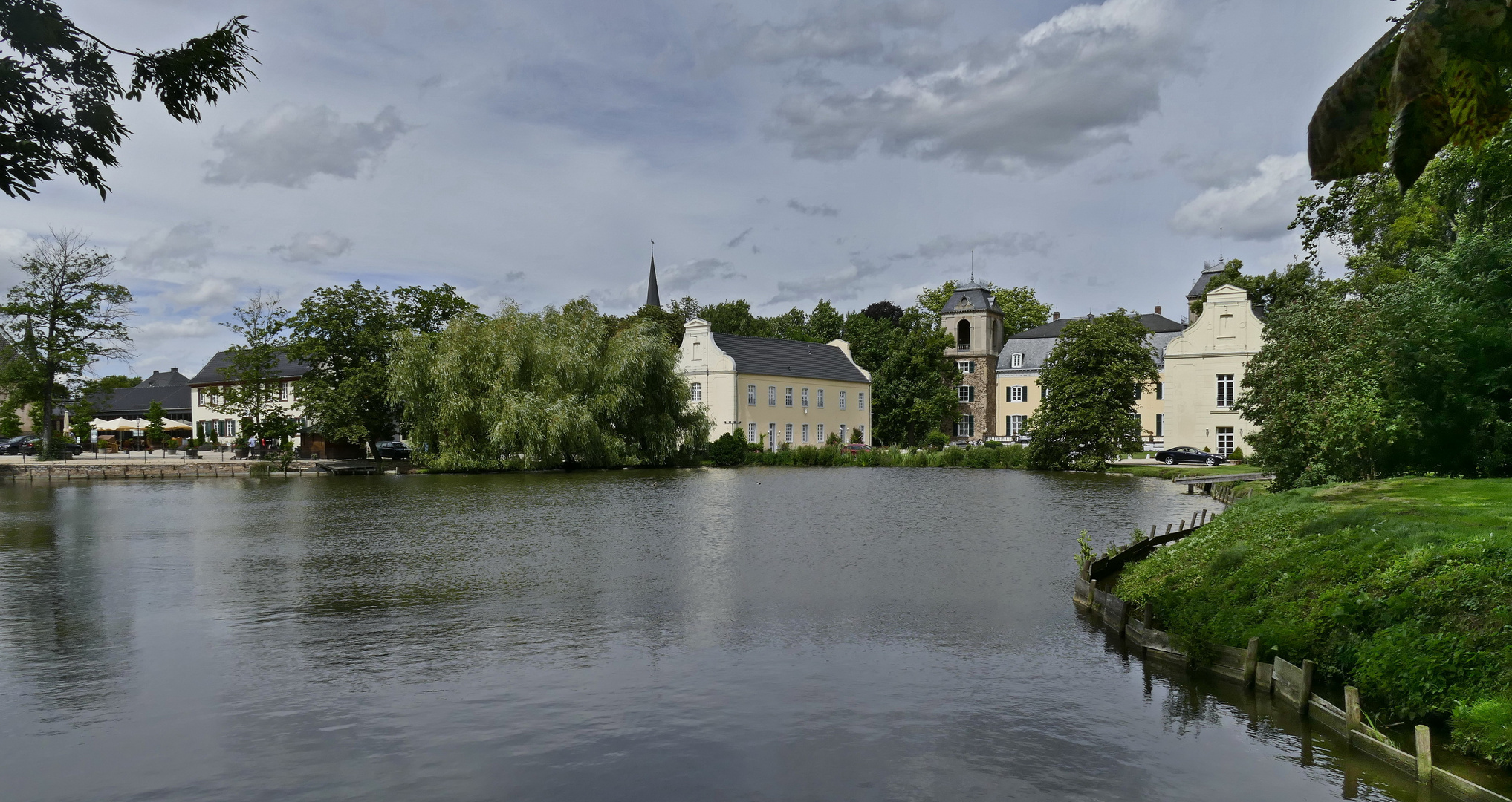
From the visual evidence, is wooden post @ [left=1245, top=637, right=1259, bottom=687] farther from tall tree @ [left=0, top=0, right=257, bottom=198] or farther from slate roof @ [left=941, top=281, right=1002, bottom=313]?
slate roof @ [left=941, top=281, right=1002, bottom=313]

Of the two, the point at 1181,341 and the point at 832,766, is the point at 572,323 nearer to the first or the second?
the point at 1181,341

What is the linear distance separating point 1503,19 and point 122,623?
1743 cm

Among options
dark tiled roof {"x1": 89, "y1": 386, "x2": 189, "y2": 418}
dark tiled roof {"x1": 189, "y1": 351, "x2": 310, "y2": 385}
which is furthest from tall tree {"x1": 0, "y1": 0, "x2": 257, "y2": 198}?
dark tiled roof {"x1": 89, "y1": 386, "x2": 189, "y2": 418}

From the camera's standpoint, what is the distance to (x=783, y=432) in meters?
73.9

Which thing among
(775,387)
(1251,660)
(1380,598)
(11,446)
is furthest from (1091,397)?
(11,446)

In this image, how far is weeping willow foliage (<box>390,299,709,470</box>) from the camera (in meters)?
48.5

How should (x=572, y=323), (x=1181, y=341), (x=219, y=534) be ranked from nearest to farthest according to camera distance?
1. (x=219, y=534)
2. (x=572, y=323)
3. (x=1181, y=341)

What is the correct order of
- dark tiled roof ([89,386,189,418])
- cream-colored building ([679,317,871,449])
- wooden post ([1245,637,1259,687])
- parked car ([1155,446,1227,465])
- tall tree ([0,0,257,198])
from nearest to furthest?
tall tree ([0,0,257,198])
wooden post ([1245,637,1259,687])
parked car ([1155,446,1227,465])
cream-colored building ([679,317,871,449])
dark tiled roof ([89,386,189,418])

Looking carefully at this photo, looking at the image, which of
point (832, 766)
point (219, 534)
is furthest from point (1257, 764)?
point (219, 534)

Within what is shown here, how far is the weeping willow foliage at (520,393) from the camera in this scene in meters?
48.5

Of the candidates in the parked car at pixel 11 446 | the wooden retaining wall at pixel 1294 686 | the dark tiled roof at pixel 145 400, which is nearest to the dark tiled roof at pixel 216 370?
the dark tiled roof at pixel 145 400

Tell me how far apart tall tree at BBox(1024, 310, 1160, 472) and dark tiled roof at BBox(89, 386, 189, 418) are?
7470 cm

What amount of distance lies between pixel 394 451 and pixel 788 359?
30.3m

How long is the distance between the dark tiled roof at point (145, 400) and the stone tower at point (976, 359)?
68.8 metres
